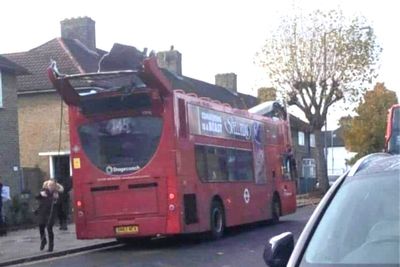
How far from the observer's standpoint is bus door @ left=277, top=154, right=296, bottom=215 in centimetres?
2683

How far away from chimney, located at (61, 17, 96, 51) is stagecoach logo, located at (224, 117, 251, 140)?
898 inches

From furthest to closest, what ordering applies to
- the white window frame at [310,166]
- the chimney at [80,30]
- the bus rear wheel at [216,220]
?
the white window frame at [310,166], the chimney at [80,30], the bus rear wheel at [216,220]

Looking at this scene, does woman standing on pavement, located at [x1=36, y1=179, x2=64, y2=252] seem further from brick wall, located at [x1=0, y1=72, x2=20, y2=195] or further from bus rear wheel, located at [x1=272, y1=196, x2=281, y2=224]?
brick wall, located at [x1=0, y1=72, x2=20, y2=195]

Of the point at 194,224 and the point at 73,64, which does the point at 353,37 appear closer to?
the point at 73,64

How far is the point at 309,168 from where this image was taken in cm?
6725

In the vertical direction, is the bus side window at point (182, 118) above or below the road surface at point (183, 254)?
above

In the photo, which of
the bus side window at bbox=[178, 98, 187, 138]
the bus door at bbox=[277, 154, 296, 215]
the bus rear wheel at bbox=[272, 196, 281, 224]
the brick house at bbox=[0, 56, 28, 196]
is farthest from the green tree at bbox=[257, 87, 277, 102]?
the bus side window at bbox=[178, 98, 187, 138]

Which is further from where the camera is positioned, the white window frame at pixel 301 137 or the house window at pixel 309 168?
the white window frame at pixel 301 137

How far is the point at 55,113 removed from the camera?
40344mm

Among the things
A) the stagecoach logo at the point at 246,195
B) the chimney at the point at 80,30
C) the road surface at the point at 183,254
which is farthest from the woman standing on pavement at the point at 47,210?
the chimney at the point at 80,30

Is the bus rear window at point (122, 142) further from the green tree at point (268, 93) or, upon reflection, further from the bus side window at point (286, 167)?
the green tree at point (268, 93)

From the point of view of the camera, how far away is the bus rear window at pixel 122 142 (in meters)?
18.4

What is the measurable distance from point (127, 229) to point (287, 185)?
10.2 m

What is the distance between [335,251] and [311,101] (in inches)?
1620
